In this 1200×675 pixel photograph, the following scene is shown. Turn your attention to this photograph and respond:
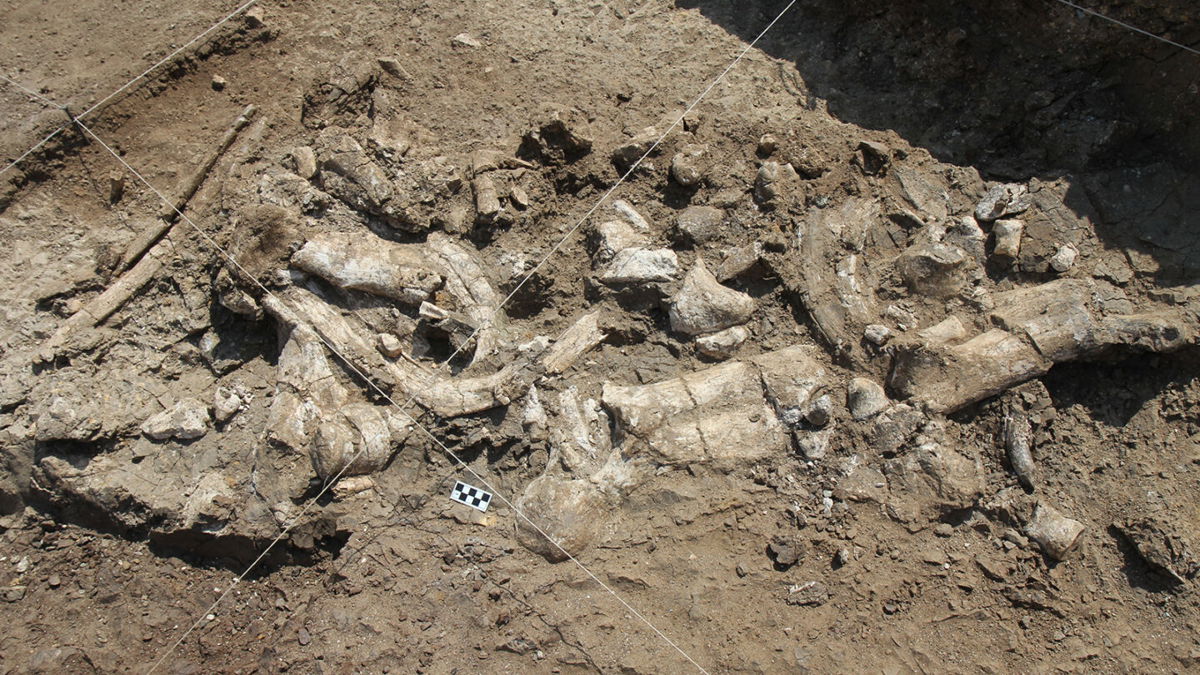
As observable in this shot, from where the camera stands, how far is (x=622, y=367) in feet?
12.3

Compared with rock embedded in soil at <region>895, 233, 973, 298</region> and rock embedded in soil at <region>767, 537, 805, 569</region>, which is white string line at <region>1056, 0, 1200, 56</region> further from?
rock embedded in soil at <region>767, 537, 805, 569</region>

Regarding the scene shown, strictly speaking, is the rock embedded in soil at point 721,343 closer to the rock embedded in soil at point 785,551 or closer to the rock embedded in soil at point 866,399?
the rock embedded in soil at point 866,399

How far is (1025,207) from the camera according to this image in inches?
148

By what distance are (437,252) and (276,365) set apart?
3.33 ft

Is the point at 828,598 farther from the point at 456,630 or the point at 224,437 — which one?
the point at 224,437

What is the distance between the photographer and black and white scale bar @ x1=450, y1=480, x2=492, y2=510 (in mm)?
3465

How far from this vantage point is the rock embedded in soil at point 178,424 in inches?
141

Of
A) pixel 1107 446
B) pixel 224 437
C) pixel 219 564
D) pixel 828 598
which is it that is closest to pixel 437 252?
pixel 224 437

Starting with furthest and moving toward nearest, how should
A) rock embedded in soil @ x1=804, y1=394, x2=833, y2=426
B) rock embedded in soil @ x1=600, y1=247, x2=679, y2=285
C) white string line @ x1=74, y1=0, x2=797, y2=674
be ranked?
1. rock embedded in soil @ x1=600, y1=247, x2=679, y2=285
2. rock embedded in soil @ x1=804, y1=394, x2=833, y2=426
3. white string line @ x1=74, y1=0, x2=797, y2=674

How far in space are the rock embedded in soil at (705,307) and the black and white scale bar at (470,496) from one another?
127 cm

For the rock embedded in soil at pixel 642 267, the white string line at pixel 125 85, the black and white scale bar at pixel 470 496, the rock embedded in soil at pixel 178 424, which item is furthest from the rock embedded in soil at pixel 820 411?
the white string line at pixel 125 85

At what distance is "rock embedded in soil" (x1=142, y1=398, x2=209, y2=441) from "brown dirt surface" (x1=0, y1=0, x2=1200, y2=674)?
21 millimetres

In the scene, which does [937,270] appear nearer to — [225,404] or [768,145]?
[768,145]

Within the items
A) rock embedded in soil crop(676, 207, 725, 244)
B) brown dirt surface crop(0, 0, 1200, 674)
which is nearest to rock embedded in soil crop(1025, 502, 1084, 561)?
brown dirt surface crop(0, 0, 1200, 674)
